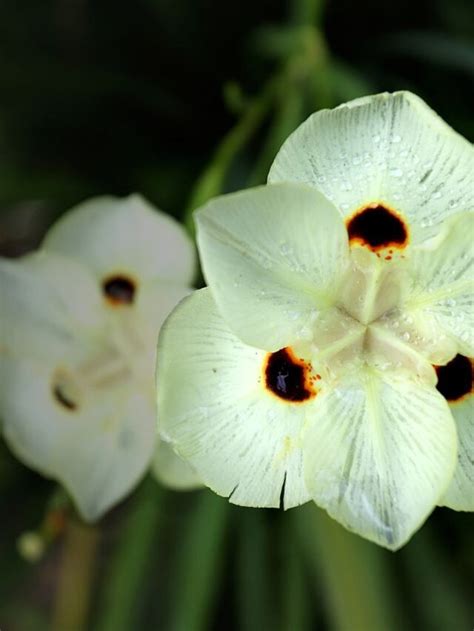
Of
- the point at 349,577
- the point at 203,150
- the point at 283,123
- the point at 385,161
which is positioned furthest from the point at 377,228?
the point at 203,150

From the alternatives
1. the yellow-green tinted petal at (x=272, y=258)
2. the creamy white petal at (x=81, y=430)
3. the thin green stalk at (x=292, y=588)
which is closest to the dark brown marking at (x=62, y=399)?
the creamy white petal at (x=81, y=430)

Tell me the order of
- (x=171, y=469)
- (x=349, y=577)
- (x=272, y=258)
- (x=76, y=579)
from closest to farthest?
(x=272, y=258) < (x=171, y=469) < (x=349, y=577) < (x=76, y=579)

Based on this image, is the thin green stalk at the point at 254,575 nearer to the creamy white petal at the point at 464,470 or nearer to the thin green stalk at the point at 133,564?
the thin green stalk at the point at 133,564

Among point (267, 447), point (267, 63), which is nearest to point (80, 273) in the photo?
point (267, 447)

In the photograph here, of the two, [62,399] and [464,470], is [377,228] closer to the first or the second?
[464,470]

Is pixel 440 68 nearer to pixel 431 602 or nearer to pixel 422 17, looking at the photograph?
pixel 422 17

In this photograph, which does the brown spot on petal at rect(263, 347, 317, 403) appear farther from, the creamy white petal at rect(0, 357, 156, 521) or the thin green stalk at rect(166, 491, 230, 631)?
the thin green stalk at rect(166, 491, 230, 631)
